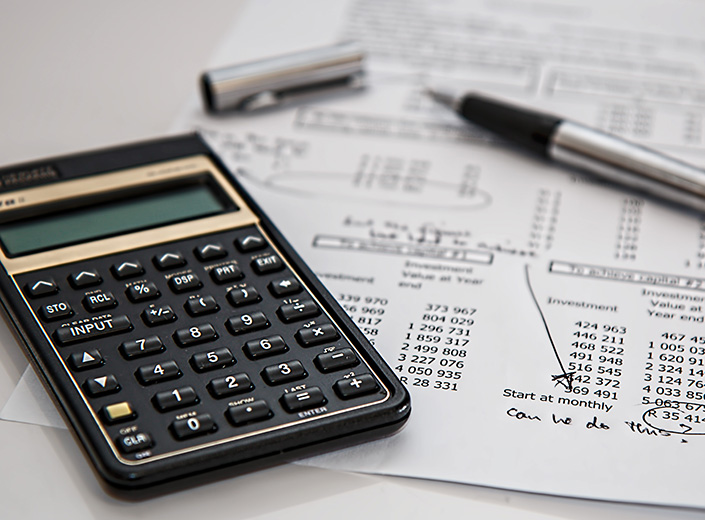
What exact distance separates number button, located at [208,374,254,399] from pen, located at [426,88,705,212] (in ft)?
0.89

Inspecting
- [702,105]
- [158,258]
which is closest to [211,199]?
[158,258]

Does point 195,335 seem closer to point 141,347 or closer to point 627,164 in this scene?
point 141,347

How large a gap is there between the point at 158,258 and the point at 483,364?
0.16 meters

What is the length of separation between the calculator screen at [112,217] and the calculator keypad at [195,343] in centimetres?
2

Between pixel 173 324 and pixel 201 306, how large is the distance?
2 centimetres

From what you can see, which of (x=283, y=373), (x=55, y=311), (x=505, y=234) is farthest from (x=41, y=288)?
(x=505, y=234)

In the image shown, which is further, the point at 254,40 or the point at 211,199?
the point at 254,40

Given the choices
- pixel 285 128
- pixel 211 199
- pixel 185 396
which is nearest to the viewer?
pixel 185 396

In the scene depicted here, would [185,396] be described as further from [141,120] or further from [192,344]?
[141,120]

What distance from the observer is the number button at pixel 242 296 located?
14.9 inches

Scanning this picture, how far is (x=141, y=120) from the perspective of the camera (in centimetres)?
56

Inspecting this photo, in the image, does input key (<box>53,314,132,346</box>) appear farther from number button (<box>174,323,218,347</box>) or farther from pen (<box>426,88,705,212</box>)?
pen (<box>426,88,705,212</box>)

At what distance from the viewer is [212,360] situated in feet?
1.15

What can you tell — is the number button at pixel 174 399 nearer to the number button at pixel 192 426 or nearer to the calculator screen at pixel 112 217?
the number button at pixel 192 426
